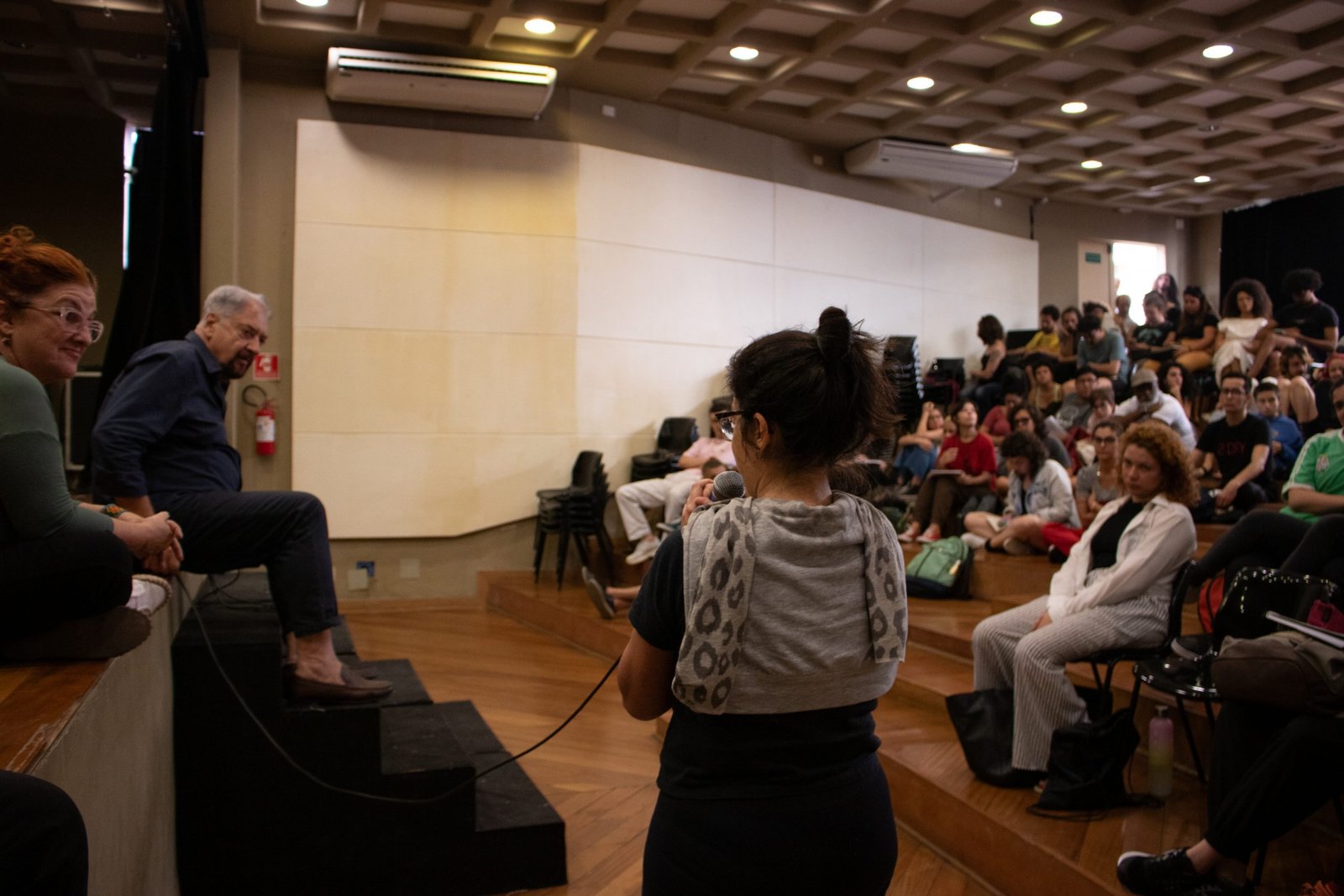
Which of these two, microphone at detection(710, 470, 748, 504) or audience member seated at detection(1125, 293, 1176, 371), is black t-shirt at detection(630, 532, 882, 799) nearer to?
microphone at detection(710, 470, 748, 504)

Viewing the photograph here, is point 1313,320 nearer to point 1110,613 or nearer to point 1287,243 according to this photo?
point 1287,243

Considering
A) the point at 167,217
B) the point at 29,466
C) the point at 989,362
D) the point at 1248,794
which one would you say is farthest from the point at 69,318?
the point at 989,362

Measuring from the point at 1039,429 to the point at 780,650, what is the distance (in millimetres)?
5469

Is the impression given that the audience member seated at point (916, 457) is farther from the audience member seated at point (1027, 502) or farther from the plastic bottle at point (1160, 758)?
the plastic bottle at point (1160, 758)

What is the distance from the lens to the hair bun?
4.06 ft

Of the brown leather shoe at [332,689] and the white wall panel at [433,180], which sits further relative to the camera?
the white wall panel at [433,180]

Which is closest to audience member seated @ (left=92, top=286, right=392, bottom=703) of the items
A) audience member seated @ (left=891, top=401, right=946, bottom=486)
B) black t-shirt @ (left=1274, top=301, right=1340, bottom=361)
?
audience member seated @ (left=891, top=401, right=946, bottom=486)

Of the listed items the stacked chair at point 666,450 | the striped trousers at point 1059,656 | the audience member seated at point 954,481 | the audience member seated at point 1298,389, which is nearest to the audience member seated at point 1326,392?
the audience member seated at point 1298,389

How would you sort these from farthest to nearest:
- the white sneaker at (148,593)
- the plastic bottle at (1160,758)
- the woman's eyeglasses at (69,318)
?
the plastic bottle at (1160,758) < the white sneaker at (148,593) < the woman's eyeglasses at (69,318)

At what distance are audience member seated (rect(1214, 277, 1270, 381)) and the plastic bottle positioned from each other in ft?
18.2

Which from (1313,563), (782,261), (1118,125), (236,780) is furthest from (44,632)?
(1118,125)

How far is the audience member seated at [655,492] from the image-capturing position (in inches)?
270

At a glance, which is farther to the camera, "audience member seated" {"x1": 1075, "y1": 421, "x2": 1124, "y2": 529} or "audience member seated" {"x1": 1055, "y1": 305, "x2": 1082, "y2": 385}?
"audience member seated" {"x1": 1055, "y1": 305, "x2": 1082, "y2": 385}

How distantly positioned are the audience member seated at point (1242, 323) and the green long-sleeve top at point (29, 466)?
26.0ft
